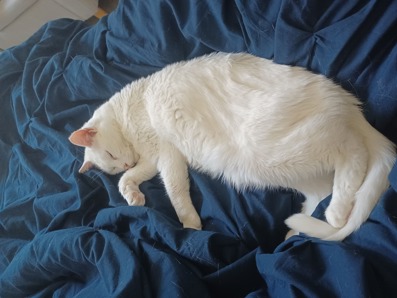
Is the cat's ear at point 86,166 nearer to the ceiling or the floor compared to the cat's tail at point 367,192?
nearer to the floor

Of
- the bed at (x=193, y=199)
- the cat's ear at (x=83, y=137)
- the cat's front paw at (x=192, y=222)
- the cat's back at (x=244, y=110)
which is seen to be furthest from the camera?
the cat's ear at (x=83, y=137)

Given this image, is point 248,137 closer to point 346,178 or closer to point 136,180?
point 346,178

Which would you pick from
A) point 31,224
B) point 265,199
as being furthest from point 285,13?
point 31,224

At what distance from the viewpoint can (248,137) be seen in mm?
930

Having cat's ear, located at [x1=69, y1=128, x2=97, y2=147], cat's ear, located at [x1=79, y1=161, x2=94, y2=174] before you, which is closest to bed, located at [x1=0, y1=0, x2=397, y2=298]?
cat's ear, located at [x1=79, y1=161, x2=94, y2=174]

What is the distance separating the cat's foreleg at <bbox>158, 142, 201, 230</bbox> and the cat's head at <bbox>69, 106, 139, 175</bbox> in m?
0.17

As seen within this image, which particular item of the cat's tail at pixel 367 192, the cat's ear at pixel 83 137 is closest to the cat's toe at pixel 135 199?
the cat's ear at pixel 83 137

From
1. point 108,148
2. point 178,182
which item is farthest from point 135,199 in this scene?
point 108,148

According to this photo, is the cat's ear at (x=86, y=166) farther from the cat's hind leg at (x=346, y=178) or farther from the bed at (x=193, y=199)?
the cat's hind leg at (x=346, y=178)

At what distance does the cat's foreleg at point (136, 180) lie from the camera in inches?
44.8

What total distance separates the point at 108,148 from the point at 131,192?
24 centimetres

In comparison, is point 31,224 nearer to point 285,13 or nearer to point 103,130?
point 103,130

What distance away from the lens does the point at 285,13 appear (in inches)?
35.1

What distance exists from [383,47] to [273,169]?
40 centimetres
